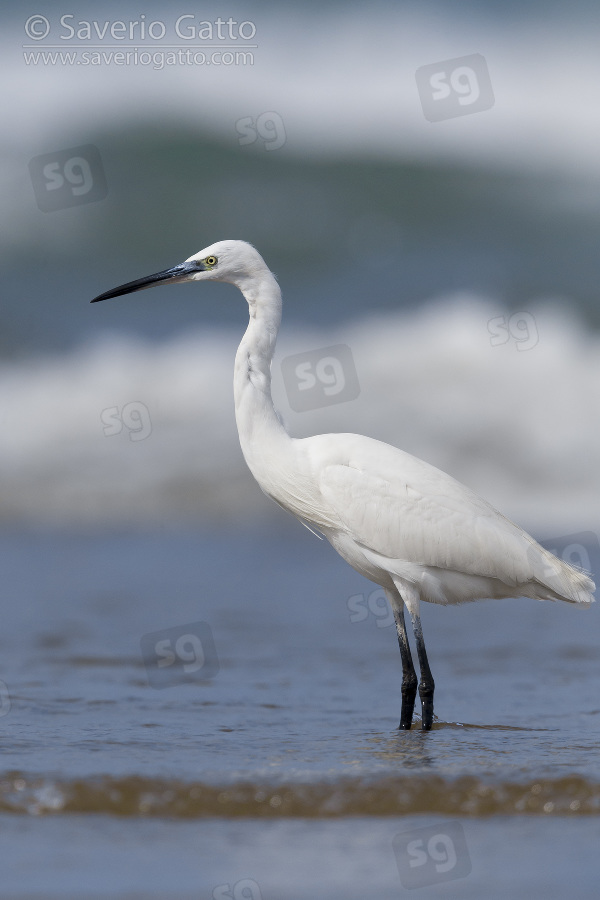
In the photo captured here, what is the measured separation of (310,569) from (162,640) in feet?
7.23

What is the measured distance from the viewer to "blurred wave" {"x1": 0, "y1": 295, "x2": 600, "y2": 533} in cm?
1112

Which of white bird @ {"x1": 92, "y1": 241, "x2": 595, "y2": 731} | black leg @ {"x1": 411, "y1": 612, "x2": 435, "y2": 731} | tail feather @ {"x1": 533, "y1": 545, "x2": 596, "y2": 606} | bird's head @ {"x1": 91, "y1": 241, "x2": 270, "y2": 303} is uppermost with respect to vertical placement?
bird's head @ {"x1": 91, "y1": 241, "x2": 270, "y2": 303}

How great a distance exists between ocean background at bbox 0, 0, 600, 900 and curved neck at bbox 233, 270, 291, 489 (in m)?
1.19

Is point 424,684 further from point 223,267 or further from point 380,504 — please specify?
point 223,267

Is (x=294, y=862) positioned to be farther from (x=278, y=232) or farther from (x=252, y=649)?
(x=278, y=232)

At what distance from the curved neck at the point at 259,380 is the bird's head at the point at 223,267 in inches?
1.6

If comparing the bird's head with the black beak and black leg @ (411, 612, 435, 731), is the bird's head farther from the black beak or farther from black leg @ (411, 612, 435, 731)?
black leg @ (411, 612, 435, 731)

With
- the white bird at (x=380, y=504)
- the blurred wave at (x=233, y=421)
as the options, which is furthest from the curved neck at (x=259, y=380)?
the blurred wave at (x=233, y=421)

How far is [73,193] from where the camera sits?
53.4 ft

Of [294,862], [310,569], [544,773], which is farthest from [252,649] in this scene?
[294,862]

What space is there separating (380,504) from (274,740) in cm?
110

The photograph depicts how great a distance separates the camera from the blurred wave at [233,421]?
A: 11125 millimetres

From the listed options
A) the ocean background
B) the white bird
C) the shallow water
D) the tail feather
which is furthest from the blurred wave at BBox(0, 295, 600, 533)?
the white bird

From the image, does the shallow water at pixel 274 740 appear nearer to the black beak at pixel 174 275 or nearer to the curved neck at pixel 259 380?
the curved neck at pixel 259 380
